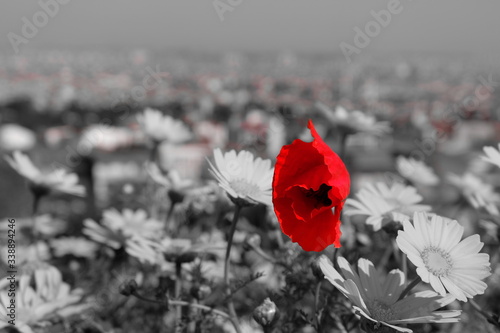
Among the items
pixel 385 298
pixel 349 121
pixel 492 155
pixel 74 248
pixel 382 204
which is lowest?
pixel 74 248

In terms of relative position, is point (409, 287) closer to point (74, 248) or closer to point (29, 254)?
point (29, 254)

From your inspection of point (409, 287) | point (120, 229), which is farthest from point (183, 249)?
point (409, 287)

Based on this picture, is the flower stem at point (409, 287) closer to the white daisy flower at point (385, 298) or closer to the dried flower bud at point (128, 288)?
the white daisy flower at point (385, 298)

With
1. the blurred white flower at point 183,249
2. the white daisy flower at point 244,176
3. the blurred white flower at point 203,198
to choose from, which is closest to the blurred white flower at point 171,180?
the blurred white flower at point 203,198

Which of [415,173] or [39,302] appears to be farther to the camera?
[415,173]

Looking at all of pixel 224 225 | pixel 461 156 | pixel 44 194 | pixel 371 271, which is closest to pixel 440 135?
pixel 224 225

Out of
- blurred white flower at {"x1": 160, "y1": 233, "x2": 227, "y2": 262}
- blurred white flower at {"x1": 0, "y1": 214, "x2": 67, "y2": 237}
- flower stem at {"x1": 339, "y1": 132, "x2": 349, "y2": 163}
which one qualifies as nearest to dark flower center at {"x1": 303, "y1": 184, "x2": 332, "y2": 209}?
blurred white flower at {"x1": 160, "y1": 233, "x2": 227, "y2": 262}

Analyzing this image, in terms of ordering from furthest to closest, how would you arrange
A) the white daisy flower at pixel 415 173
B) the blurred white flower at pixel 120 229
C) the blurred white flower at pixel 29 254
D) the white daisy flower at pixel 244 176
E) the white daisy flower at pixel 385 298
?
the white daisy flower at pixel 415 173 < the blurred white flower at pixel 29 254 < the blurred white flower at pixel 120 229 < the white daisy flower at pixel 244 176 < the white daisy flower at pixel 385 298

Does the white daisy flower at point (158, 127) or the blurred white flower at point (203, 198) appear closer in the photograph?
the blurred white flower at point (203, 198)
